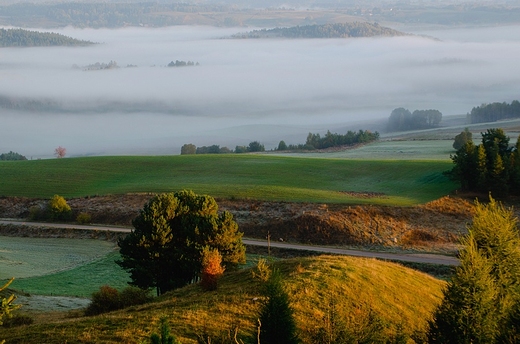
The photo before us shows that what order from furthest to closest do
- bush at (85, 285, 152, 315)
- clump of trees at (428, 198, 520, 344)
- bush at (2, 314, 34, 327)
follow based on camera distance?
bush at (85, 285, 152, 315) < bush at (2, 314, 34, 327) < clump of trees at (428, 198, 520, 344)

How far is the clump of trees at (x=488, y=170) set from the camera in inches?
2960

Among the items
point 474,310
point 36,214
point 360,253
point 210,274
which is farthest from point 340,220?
point 474,310

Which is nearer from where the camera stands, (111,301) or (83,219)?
(111,301)

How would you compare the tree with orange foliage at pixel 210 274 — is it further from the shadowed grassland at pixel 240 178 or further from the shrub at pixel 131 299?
the shadowed grassland at pixel 240 178

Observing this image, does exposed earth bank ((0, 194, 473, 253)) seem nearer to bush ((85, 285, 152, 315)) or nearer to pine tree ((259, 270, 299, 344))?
bush ((85, 285, 152, 315))

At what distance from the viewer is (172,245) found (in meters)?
44.3

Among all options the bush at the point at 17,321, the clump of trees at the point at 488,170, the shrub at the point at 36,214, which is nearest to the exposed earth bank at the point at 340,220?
the shrub at the point at 36,214

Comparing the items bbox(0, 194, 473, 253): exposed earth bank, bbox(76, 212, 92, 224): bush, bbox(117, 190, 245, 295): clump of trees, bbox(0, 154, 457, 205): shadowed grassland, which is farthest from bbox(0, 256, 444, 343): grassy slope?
bbox(76, 212, 92, 224): bush

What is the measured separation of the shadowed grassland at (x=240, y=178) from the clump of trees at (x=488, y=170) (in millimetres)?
2561

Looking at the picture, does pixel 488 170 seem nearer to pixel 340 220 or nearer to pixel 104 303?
pixel 340 220

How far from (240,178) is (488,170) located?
3095 centimetres

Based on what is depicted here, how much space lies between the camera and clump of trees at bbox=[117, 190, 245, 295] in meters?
42.6

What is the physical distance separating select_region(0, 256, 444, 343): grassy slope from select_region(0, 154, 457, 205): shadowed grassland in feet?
126

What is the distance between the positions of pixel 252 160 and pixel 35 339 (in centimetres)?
7722
